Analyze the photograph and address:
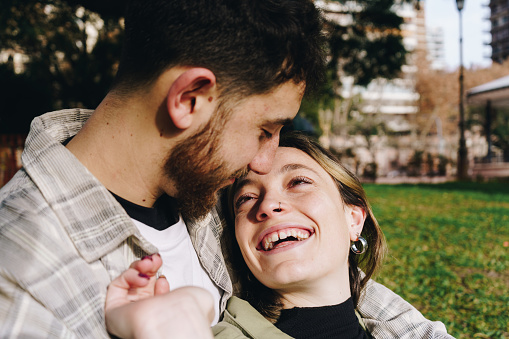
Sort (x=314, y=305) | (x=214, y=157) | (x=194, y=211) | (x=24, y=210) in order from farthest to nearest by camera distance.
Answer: (x=314, y=305)
(x=194, y=211)
(x=214, y=157)
(x=24, y=210)

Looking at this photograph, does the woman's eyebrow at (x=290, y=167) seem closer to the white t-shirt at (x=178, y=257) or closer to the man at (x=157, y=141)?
the man at (x=157, y=141)

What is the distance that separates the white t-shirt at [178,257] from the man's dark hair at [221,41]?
66 cm

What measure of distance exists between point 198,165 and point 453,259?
483 centimetres

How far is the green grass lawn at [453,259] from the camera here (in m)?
3.94

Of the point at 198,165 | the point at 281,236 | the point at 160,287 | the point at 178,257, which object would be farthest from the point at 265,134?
the point at 160,287

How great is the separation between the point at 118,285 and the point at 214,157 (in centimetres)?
67

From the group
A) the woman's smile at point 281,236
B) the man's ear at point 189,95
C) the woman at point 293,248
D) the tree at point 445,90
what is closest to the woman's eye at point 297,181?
the woman at point 293,248

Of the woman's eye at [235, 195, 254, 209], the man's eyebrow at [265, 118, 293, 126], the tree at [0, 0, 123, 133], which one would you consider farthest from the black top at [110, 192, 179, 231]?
the tree at [0, 0, 123, 133]

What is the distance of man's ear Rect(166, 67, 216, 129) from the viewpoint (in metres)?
1.83

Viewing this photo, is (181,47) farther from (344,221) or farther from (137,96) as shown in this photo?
(344,221)

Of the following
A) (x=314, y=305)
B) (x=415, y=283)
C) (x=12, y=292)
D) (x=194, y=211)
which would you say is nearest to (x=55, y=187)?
(x=12, y=292)

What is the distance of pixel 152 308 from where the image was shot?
1.38 metres

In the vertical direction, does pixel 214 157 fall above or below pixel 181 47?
below

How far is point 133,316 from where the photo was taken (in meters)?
1.39
